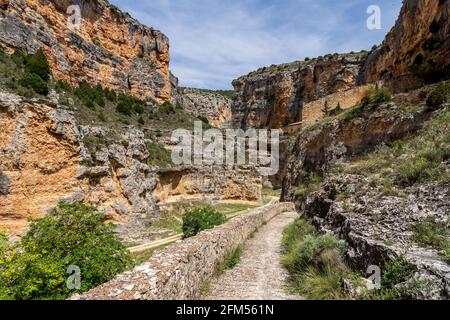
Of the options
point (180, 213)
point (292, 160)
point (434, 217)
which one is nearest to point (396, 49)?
point (292, 160)

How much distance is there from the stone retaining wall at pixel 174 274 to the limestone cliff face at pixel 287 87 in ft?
177

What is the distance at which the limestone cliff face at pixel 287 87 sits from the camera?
56.1 m

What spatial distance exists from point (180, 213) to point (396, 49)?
30840 mm

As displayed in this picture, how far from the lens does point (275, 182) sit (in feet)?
199

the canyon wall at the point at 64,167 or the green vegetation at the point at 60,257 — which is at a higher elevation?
the canyon wall at the point at 64,167

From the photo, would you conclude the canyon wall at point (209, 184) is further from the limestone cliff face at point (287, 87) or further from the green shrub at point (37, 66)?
the limestone cliff face at point (287, 87)

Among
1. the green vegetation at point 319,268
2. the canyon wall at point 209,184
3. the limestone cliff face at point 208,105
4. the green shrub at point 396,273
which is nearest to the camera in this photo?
the green shrub at point 396,273

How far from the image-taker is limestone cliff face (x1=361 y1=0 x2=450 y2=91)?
19.9 m

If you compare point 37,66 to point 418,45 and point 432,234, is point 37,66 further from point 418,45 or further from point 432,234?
point 418,45

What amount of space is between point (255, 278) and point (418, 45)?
93.9 ft

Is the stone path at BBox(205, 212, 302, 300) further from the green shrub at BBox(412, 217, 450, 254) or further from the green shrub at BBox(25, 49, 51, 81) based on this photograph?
the green shrub at BBox(25, 49, 51, 81)

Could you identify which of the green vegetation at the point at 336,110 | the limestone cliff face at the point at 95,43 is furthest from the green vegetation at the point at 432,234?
the limestone cliff face at the point at 95,43

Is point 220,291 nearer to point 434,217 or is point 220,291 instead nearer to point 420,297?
point 420,297

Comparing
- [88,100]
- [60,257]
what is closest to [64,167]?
[88,100]
